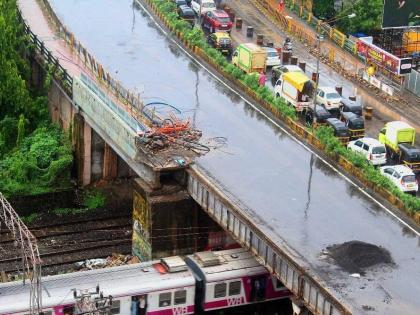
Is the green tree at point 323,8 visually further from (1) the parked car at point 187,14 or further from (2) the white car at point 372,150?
(2) the white car at point 372,150

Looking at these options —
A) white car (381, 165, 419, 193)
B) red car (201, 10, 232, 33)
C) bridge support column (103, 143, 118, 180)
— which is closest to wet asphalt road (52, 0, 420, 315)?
bridge support column (103, 143, 118, 180)

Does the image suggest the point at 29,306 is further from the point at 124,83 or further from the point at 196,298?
the point at 124,83

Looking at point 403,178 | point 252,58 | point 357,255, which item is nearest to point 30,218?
point 252,58

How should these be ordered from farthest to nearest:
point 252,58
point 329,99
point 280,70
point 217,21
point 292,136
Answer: point 217,21, point 252,58, point 280,70, point 329,99, point 292,136

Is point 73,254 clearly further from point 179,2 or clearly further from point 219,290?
point 179,2

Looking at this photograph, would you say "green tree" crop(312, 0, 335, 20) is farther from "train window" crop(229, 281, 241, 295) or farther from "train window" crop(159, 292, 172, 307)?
"train window" crop(159, 292, 172, 307)

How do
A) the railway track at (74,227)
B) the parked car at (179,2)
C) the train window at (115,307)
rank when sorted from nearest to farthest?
1. the train window at (115,307)
2. the railway track at (74,227)
3. the parked car at (179,2)

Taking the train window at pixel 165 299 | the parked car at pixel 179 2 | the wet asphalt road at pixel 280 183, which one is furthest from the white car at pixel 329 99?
the train window at pixel 165 299
